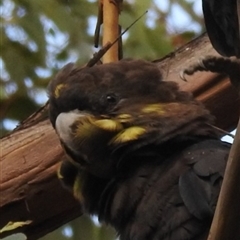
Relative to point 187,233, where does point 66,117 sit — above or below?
above

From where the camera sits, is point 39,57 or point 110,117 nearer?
point 110,117

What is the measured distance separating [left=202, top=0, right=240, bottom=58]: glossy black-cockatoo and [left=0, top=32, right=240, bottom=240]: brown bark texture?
0.12m

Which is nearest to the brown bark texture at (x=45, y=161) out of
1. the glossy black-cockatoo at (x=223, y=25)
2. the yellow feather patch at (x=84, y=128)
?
the glossy black-cockatoo at (x=223, y=25)

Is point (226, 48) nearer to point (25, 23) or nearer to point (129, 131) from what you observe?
point (129, 131)

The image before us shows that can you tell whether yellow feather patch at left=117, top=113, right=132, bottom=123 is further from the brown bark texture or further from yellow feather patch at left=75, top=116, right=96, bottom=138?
the brown bark texture

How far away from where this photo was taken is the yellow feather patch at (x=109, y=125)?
1.15 m

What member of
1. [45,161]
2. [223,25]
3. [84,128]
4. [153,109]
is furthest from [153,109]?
[45,161]

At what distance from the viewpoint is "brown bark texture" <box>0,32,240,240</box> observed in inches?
57.8

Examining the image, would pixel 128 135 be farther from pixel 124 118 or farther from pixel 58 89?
pixel 58 89

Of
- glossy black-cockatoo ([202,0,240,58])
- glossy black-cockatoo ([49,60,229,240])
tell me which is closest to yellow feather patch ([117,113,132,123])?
glossy black-cockatoo ([49,60,229,240])

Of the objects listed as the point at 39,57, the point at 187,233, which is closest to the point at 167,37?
the point at 39,57

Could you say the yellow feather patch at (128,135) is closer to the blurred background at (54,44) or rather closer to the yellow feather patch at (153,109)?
the yellow feather patch at (153,109)

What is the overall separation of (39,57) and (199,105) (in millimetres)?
662

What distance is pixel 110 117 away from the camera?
118 cm
